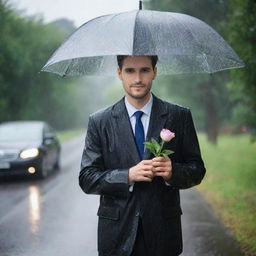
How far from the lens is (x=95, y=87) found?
115m

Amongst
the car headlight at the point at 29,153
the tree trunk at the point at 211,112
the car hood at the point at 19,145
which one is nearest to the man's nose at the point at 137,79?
the car headlight at the point at 29,153

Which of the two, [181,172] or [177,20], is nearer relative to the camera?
[181,172]

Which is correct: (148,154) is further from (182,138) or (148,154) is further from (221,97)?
(221,97)

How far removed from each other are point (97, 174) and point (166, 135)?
20.4 inches

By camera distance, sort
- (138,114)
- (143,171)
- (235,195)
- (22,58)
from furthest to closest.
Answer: (22,58) → (235,195) → (138,114) → (143,171)

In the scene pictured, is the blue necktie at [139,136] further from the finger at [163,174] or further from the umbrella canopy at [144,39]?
the umbrella canopy at [144,39]

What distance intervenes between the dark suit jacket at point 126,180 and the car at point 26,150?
30.2 ft

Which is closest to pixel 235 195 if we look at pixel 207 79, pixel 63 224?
pixel 63 224

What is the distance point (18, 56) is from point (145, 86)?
75.3 ft

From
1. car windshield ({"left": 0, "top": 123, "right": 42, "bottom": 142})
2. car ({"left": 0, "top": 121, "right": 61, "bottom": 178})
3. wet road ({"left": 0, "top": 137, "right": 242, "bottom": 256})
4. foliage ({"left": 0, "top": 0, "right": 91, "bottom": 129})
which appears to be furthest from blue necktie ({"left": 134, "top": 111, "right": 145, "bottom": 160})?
foliage ({"left": 0, "top": 0, "right": 91, "bottom": 129})

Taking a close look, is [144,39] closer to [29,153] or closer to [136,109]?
[136,109]

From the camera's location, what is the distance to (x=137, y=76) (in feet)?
9.74

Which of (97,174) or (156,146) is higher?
(156,146)

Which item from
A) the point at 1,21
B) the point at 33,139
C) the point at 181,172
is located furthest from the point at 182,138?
the point at 1,21
